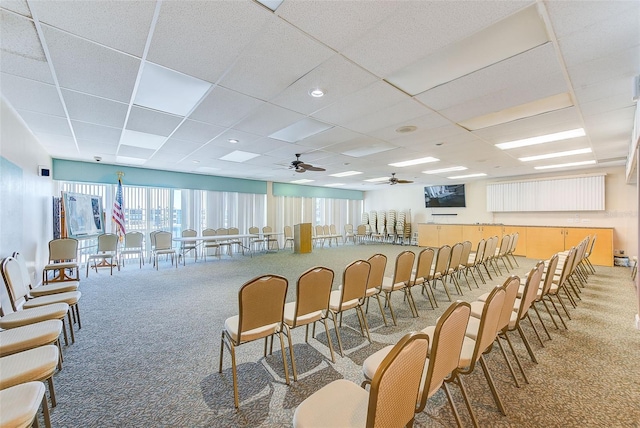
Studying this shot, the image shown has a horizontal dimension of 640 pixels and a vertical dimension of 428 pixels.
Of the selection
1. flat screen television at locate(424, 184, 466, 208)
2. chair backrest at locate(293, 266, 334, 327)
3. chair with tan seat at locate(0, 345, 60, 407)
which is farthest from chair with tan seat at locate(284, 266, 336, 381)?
flat screen television at locate(424, 184, 466, 208)

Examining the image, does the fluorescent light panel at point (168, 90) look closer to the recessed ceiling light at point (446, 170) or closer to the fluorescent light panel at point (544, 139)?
the fluorescent light panel at point (544, 139)

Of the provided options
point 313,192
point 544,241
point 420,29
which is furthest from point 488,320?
point 313,192

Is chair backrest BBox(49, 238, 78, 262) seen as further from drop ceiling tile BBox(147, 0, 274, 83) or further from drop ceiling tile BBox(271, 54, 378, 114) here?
drop ceiling tile BBox(271, 54, 378, 114)

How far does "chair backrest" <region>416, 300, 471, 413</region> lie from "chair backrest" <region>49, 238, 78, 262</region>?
22.3 ft

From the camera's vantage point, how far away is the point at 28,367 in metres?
1.60

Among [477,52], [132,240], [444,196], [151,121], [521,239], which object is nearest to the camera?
[477,52]

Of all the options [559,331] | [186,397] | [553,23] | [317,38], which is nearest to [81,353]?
[186,397]

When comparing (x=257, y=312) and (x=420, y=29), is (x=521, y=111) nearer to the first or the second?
(x=420, y=29)

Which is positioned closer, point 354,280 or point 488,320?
point 488,320

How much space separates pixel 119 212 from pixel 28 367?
688cm

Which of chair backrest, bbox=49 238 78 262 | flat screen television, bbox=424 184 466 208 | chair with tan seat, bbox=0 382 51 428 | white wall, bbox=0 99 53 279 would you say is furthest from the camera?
flat screen television, bbox=424 184 466 208

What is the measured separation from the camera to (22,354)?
68.5 inches

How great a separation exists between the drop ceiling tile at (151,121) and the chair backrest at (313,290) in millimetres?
3263

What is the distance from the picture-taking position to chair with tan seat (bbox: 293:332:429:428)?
99cm
